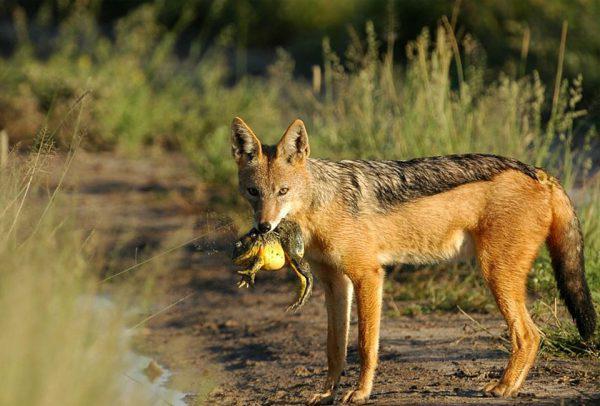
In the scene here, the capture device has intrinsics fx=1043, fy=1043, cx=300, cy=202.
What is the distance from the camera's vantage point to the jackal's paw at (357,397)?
19.6 ft

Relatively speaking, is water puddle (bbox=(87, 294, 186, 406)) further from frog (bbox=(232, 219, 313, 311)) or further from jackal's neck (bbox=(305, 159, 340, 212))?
jackal's neck (bbox=(305, 159, 340, 212))

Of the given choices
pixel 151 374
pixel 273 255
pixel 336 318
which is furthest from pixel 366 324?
pixel 151 374

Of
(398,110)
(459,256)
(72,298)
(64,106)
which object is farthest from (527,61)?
(72,298)

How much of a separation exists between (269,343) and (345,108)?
3493 mm

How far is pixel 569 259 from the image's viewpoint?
20.0ft

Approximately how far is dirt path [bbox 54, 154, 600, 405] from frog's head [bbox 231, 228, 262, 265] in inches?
10.3

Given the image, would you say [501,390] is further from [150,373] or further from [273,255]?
[150,373]

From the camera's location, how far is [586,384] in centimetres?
589

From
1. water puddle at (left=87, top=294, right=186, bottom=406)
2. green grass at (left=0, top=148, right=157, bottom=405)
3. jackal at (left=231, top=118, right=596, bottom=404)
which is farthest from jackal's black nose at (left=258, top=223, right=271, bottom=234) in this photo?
green grass at (left=0, top=148, right=157, bottom=405)

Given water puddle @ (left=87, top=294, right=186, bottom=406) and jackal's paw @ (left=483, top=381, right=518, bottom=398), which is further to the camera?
water puddle @ (left=87, top=294, right=186, bottom=406)

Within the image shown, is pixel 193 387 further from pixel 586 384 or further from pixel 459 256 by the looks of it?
pixel 586 384

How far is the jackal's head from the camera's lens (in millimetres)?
6008

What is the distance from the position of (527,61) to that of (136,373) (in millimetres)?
8245

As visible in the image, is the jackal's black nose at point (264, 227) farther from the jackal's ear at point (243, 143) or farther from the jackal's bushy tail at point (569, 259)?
the jackal's bushy tail at point (569, 259)
